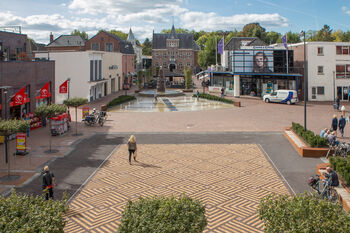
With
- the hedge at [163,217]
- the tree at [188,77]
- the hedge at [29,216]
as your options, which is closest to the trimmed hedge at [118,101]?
the tree at [188,77]

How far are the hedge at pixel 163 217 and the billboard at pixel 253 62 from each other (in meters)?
43.0

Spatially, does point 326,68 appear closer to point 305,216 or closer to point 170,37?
point 305,216

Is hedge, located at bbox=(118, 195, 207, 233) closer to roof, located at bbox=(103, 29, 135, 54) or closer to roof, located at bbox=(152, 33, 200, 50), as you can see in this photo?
roof, located at bbox=(103, 29, 135, 54)

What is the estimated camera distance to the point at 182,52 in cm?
10112

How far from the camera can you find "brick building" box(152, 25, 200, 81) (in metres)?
101

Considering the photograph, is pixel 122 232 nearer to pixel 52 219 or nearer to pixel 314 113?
pixel 52 219

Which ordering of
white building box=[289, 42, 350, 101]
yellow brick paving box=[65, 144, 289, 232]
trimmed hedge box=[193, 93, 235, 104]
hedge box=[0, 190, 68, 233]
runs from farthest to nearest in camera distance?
white building box=[289, 42, 350, 101] < trimmed hedge box=[193, 93, 235, 104] < yellow brick paving box=[65, 144, 289, 232] < hedge box=[0, 190, 68, 233]

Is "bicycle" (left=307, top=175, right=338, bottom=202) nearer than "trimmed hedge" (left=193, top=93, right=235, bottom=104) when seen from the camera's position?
Yes

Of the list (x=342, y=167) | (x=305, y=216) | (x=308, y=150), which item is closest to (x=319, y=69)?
(x=308, y=150)

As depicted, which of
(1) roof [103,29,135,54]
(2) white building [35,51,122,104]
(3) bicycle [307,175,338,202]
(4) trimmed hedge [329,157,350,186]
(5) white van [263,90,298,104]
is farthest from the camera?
(1) roof [103,29,135,54]

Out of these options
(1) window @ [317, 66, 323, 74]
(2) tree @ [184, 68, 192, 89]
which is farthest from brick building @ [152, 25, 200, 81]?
(1) window @ [317, 66, 323, 74]

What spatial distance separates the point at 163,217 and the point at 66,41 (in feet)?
228

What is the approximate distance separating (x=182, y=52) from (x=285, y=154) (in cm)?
8601

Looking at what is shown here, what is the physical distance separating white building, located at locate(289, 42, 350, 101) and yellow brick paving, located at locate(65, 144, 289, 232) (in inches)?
1142
